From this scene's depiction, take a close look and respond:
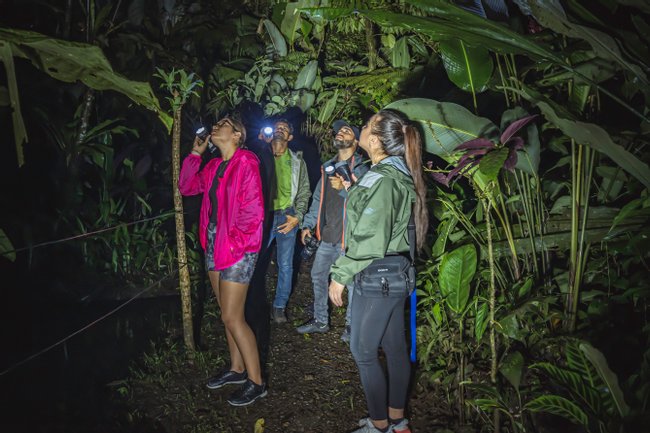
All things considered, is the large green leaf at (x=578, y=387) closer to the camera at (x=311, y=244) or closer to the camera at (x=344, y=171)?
the camera at (x=344, y=171)

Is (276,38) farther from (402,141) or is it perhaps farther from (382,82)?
(402,141)

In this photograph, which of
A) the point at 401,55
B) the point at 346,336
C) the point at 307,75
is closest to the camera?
the point at 346,336

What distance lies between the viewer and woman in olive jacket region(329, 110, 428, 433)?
6.84 ft

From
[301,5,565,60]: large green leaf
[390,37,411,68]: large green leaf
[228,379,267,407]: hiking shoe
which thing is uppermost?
[390,37,411,68]: large green leaf

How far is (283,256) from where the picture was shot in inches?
164

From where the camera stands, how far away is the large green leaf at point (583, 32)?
1482 millimetres

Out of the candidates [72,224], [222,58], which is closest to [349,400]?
[72,224]

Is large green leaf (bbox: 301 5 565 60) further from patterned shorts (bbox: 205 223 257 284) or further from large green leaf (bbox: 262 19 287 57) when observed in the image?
large green leaf (bbox: 262 19 287 57)

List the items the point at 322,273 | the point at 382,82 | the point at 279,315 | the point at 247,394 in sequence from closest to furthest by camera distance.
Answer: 1. the point at 247,394
2. the point at 322,273
3. the point at 279,315
4. the point at 382,82

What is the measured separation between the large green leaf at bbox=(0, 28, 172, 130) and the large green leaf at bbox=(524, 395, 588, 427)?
2.05 m

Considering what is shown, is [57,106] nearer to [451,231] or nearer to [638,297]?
[451,231]

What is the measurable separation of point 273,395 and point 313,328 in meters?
0.96

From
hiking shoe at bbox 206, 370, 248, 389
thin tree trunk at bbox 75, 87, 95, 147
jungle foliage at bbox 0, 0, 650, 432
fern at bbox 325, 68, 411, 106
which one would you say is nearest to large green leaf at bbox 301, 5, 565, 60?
jungle foliage at bbox 0, 0, 650, 432

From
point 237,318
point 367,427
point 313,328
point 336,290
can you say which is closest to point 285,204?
point 313,328
